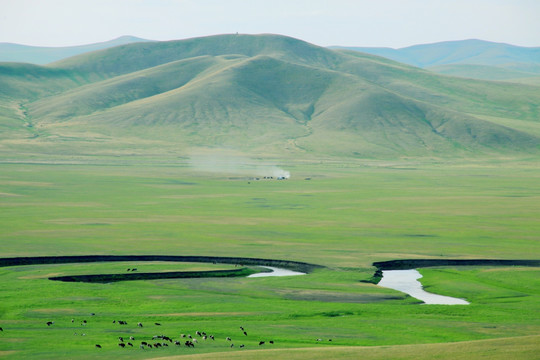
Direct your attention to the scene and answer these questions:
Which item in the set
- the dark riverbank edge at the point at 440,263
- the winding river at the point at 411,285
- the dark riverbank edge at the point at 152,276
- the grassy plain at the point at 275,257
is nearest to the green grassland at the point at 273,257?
the grassy plain at the point at 275,257

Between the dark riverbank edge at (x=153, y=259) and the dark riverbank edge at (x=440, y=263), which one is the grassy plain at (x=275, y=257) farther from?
the dark riverbank edge at (x=153, y=259)

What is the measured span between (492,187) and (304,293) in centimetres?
9419

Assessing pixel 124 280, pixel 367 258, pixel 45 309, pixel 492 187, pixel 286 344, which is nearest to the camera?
pixel 286 344

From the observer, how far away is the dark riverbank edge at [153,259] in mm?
54400

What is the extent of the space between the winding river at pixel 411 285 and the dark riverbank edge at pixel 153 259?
5.52 metres

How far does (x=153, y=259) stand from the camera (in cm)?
6209

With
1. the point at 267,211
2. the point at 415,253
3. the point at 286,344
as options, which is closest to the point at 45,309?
the point at 286,344

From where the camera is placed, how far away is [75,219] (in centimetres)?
Result: 8594

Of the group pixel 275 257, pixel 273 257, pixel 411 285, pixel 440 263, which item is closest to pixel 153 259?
pixel 273 257

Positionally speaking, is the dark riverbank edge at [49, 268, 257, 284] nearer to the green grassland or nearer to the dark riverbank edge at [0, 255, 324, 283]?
the dark riverbank edge at [0, 255, 324, 283]

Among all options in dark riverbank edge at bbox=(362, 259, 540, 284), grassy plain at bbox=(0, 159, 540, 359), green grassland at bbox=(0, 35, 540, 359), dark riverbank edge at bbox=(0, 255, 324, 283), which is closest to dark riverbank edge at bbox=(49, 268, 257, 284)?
dark riverbank edge at bbox=(0, 255, 324, 283)

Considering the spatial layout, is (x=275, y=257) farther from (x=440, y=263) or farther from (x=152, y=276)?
(x=440, y=263)

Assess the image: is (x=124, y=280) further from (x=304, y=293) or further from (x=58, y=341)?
(x=58, y=341)

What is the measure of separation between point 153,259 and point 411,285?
20.1 metres
